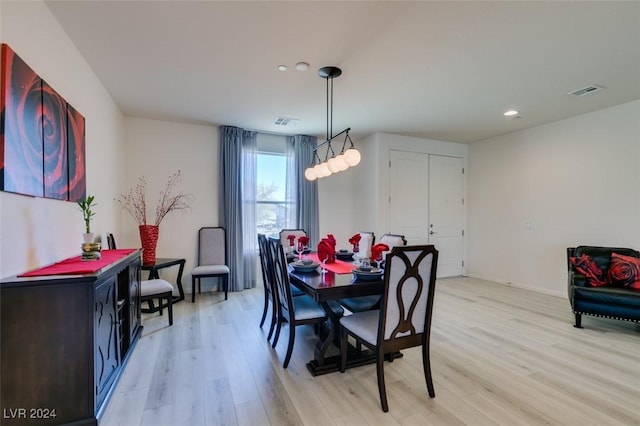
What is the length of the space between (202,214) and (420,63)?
3.87m

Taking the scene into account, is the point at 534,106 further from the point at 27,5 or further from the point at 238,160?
the point at 27,5

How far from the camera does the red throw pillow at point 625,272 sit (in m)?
3.22

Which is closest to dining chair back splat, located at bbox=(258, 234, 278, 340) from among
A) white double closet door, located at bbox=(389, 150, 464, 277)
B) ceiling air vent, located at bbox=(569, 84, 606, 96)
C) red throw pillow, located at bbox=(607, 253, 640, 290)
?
white double closet door, located at bbox=(389, 150, 464, 277)

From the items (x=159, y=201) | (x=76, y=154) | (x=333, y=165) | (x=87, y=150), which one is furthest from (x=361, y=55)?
(x=159, y=201)

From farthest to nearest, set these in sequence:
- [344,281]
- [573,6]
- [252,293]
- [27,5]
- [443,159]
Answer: [443,159], [252,293], [344,281], [573,6], [27,5]

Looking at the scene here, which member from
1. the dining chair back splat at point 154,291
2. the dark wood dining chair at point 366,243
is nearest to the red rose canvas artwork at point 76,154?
the dining chair back splat at point 154,291

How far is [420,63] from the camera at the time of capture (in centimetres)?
281

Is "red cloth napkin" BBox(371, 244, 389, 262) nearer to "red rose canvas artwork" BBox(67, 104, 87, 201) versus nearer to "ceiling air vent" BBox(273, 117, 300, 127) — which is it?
"red rose canvas artwork" BBox(67, 104, 87, 201)

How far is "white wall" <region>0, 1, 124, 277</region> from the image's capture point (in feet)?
5.36

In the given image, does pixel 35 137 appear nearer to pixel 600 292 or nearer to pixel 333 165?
pixel 333 165

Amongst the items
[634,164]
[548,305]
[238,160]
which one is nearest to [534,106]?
[634,164]

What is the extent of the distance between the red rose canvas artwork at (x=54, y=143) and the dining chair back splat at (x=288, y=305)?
1658 mm

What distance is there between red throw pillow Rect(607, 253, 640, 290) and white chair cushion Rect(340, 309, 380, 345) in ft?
10.5

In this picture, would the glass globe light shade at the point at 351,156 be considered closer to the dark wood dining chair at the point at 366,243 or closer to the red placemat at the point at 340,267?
the red placemat at the point at 340,267
